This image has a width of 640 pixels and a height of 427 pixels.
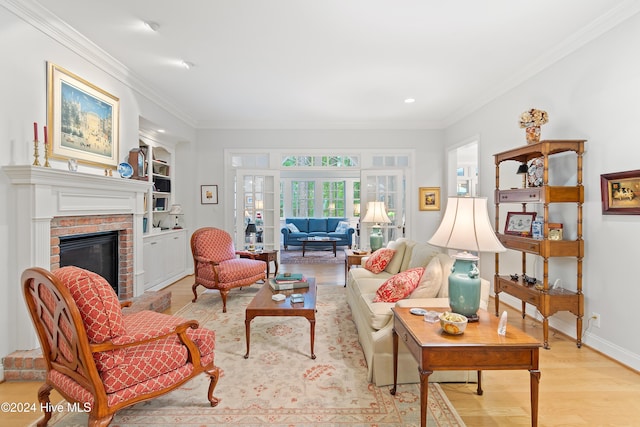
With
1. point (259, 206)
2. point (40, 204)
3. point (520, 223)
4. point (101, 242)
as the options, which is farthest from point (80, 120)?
point (520, 223)

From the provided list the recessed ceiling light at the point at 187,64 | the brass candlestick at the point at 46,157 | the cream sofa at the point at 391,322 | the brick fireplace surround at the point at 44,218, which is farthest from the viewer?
the recessed ceiling light at the point at 187,64

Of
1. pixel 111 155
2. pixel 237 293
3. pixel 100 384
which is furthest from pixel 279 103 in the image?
pixel 100 384

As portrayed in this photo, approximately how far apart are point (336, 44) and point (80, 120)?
268cm

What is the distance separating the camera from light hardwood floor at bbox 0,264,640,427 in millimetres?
1950

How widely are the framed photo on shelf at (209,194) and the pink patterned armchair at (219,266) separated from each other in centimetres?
160

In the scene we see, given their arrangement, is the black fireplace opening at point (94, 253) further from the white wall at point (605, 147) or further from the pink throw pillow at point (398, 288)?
the white wall at point (605, 147)

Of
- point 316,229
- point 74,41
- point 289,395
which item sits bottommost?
point 289,395

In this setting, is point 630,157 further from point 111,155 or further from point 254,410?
point 111,155

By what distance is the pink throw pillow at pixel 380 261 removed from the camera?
153 inches

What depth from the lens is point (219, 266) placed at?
4.20 meters

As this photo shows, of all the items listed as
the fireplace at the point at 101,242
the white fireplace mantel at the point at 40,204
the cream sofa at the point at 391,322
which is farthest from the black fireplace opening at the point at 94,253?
the cream sofa at the point at 391,322

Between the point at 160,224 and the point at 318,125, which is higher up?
the point at 318,125

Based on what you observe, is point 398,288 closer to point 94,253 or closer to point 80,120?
point 94,253

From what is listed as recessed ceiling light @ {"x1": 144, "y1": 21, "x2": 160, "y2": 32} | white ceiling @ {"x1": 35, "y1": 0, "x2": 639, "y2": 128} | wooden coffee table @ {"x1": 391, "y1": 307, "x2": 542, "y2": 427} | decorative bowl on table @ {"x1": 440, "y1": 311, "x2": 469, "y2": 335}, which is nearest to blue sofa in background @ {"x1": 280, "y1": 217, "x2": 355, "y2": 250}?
white ceiling @ {"x1": 35, "y1": 0, "x2": 639, "y2": 128}
